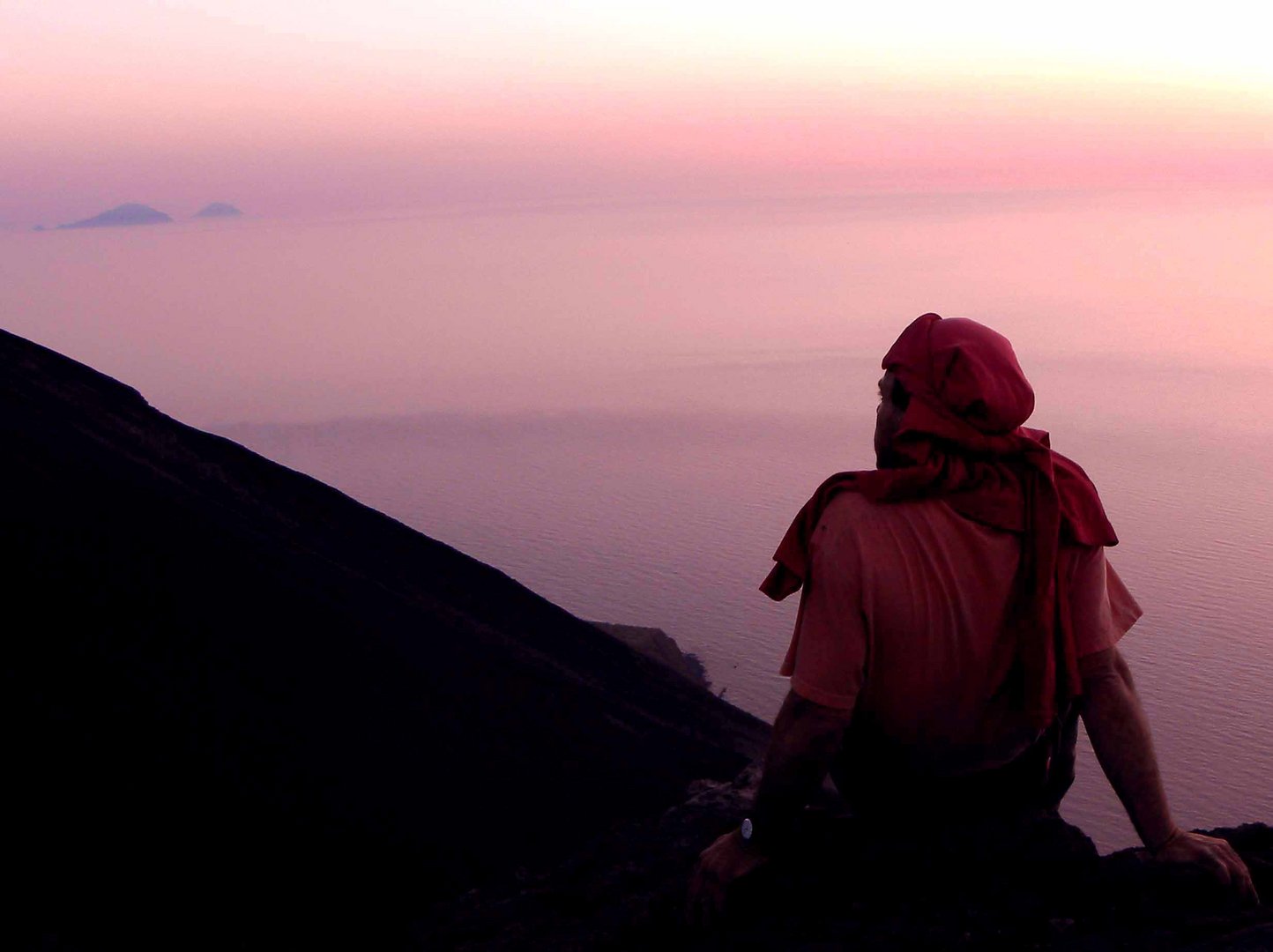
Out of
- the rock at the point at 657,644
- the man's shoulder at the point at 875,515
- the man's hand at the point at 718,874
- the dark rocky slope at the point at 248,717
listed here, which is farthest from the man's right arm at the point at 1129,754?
the rock at the point at 657,644

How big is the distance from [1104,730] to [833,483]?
66cm

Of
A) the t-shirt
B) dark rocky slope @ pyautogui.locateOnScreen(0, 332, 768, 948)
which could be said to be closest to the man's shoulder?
the t-shirt

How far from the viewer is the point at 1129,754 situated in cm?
208

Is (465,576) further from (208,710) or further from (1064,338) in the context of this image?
(1064,338)

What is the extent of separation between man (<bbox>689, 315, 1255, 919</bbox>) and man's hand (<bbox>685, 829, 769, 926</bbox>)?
0.50 ft

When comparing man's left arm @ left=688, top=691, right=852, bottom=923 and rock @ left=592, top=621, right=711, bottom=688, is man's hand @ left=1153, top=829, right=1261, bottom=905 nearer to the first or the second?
man's left arm @ left=688, top=691, right=852, bottom=923

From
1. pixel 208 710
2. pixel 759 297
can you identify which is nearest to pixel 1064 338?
pixel 759 297

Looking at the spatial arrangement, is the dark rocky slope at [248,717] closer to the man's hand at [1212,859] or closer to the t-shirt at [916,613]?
the t-shirt at [916,613]

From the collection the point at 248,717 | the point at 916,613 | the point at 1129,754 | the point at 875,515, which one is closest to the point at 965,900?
the point at 1129,754

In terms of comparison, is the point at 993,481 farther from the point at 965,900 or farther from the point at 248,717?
the point at 248,717

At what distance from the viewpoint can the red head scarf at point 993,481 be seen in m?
1.99

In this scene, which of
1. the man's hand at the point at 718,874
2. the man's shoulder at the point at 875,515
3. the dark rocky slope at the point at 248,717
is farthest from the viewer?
the dark rocky slope at the point at 248,717

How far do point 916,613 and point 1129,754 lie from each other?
18.6 inches

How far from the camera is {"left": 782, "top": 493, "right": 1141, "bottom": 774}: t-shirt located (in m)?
1.99
